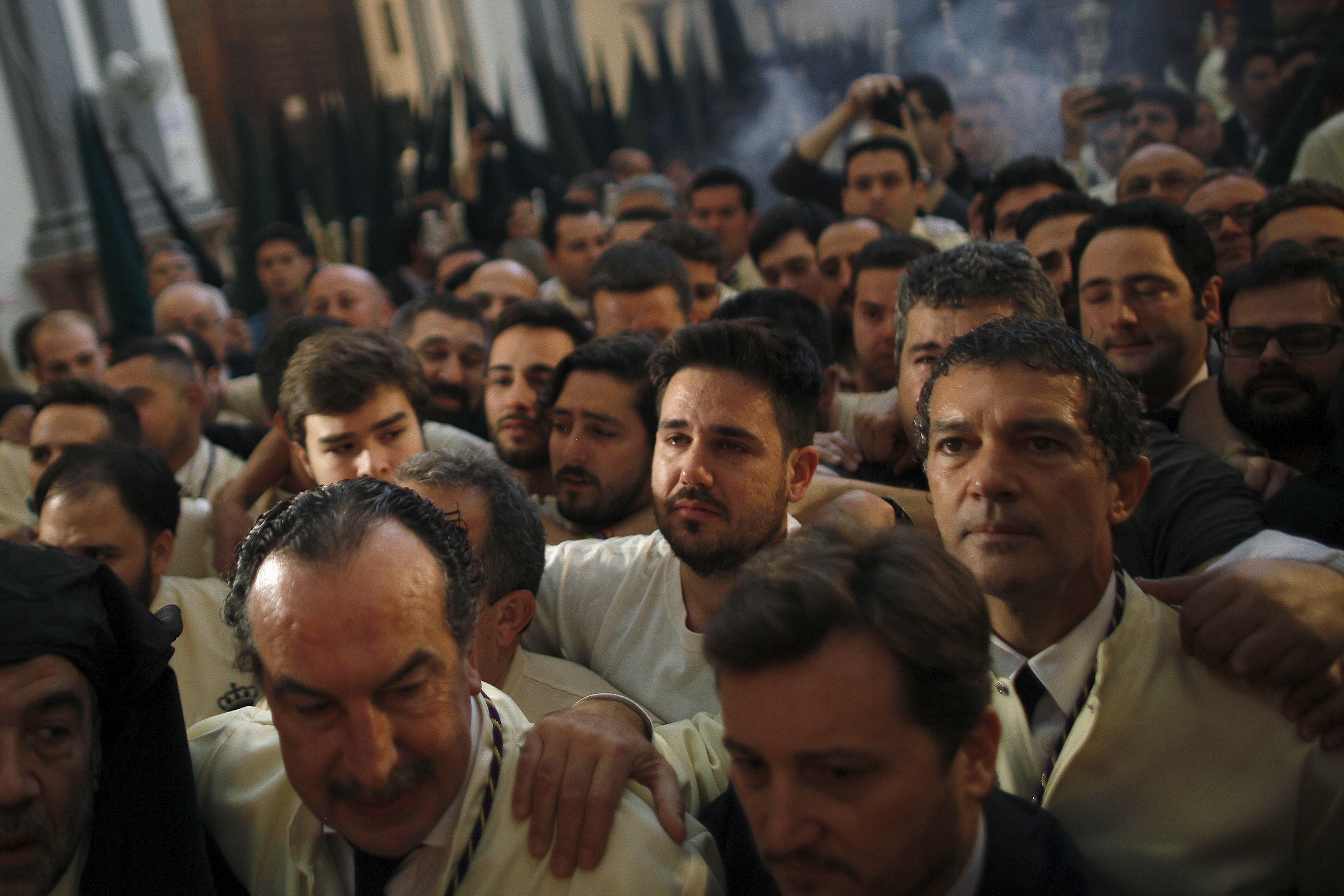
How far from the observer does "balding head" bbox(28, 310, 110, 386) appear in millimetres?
5395

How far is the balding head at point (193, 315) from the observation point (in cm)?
607

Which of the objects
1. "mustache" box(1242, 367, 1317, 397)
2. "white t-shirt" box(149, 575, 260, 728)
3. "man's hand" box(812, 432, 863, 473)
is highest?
"mustache" box(1242, 367, 1317, 397)

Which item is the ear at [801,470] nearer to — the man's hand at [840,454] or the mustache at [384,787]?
the man's hand at [840,454]

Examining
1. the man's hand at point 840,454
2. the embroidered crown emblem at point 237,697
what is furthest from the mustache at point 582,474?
the embroidered crown emblem at point 237,697

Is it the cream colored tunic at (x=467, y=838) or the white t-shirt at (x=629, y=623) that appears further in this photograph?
the white t-shirt at (x=629, y=623)

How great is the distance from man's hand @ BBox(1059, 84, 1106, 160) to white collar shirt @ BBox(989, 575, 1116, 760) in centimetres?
589

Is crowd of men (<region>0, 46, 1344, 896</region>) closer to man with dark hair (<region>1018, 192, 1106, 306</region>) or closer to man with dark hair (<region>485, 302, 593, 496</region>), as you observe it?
man with dark hair (<region>485, 302, 593, 496</region>)

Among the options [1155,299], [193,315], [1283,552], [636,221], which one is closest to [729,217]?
[636,221]

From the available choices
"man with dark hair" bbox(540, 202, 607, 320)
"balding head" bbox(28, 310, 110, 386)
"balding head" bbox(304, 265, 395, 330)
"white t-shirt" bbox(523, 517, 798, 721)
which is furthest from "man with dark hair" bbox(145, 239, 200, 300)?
"white t-shirt" bbox(523, 517, 798, 721)

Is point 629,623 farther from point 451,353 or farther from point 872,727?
point 451,353

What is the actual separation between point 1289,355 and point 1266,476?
47cm

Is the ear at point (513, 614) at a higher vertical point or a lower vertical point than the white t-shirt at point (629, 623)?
higher

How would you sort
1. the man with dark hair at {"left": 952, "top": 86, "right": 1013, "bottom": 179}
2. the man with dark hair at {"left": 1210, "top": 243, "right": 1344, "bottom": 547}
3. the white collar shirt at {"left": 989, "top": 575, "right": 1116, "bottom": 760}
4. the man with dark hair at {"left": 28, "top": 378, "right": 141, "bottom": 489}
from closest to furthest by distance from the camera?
the white collar shirt at {"left": 989, "top": 575, "right": 1116, "bottom": 760}
the man with dark hair at {"left": 1210, "top": 243, "right": 1344, "bottom": 547}
the man with dark hair at {"left": 28, "top": 378, "right": 141, "bottom": 489}
the man with dark hair at {"left": 952, "top": 86, "right": 1013, "bottom": 179}

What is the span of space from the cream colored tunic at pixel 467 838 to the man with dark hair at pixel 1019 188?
3747 mm
